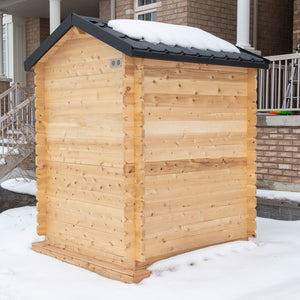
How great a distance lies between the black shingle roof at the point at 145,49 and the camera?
4684 millimetres

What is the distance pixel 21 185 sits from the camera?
10.4 metres

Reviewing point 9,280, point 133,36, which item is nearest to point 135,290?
point 9,280

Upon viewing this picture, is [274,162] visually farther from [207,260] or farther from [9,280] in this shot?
[9,280]

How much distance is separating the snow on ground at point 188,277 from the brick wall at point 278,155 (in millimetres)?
2088

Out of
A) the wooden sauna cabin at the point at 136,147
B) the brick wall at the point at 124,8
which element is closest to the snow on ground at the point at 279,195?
the wooden sauna cabin at the point at 136,147

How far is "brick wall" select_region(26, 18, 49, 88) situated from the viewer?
16.3 meters

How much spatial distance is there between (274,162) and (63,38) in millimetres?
4206

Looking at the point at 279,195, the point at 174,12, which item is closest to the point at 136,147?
the point at 279,195

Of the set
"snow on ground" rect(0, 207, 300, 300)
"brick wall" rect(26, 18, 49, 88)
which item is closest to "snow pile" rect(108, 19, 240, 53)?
"snow on ground" rect(0, 207, 300, 300)

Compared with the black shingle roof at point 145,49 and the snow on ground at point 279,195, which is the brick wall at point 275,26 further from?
the black shingle roof at point 145,49

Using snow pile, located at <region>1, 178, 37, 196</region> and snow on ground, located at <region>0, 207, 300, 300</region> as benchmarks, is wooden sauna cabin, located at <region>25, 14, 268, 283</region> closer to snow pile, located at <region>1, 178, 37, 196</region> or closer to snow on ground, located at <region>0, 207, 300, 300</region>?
snow on ground, located at <region>0, 207, 300, 300</region>

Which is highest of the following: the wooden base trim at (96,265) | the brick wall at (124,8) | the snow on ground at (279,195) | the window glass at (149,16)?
the brick wall at (124,8)

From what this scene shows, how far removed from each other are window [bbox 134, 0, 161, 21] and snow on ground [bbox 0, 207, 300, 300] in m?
6.86

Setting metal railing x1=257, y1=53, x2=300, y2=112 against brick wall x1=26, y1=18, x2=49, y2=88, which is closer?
metal railing x1=257, y1=53, x2=300, y2=112
